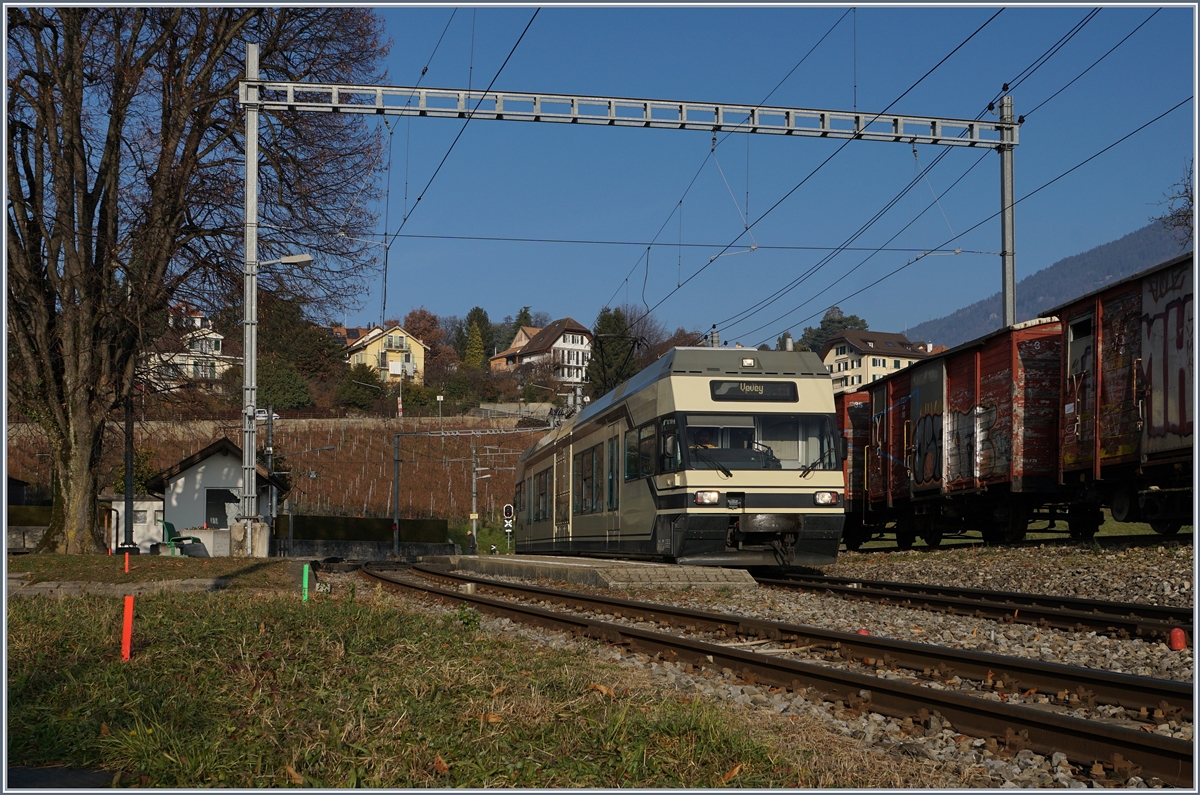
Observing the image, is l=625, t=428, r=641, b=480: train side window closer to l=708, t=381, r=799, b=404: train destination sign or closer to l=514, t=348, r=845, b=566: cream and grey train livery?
l=514, t=348, r=845, b=566: cream and grey train livery

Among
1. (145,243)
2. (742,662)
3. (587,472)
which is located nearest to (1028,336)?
(587,472)

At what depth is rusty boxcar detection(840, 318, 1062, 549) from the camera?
19359 mm

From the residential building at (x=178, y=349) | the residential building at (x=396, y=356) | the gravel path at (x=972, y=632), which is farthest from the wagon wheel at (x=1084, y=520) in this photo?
the residential building at (x=396, y=356)

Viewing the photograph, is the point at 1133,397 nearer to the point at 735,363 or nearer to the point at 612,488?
the point at 735,363

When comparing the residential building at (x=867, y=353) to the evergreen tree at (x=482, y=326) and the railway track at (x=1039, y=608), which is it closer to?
the evergreen tree at (x=482, y=326)

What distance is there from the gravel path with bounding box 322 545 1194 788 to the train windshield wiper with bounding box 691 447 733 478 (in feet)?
5.81

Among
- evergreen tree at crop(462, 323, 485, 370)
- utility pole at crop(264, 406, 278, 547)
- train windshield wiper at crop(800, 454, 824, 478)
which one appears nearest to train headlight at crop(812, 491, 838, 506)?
train windshield wiper at crop(800, 454, 824, 478)

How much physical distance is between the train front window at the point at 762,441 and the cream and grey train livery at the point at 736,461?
15 millimetres

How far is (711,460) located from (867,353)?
120 metres

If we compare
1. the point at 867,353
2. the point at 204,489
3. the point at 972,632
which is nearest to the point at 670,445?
the point at 972,632

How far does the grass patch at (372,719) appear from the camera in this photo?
4809 millimetres

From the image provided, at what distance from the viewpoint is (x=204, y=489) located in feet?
143

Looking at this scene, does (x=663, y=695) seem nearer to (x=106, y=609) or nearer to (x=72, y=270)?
(x=106, y=609)

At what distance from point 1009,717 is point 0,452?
5.63 m
